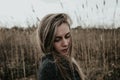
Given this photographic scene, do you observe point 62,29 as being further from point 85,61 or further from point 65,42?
point 85,61

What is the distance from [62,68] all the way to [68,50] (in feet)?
0.66

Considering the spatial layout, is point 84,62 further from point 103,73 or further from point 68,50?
point 68,50

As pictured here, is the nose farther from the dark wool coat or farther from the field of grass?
the field of grass

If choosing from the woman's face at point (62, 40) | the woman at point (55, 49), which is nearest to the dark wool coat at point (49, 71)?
the woman at point (55, 49)

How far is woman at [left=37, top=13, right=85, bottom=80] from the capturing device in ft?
5.90

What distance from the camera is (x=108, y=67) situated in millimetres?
5402

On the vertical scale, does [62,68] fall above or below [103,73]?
above

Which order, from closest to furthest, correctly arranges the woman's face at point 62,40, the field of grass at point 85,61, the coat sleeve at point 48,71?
the coat sleeve at point 48,71 < the woman's face at point 62,40 < the field of grass at point 85,61

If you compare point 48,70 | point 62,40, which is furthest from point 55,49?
point 48,70

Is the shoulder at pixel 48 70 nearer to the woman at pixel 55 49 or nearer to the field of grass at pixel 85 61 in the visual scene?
the woman at pixel 55 49

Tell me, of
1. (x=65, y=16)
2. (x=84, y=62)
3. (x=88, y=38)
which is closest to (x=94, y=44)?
(x=88, y=38)

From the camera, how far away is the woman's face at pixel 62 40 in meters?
1.90

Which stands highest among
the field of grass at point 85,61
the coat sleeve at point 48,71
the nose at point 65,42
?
the nose at point 65,42

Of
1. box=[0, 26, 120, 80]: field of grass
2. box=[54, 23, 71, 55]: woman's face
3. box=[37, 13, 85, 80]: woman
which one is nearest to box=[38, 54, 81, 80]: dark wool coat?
box=[37, 13, 85, 80]: woman
